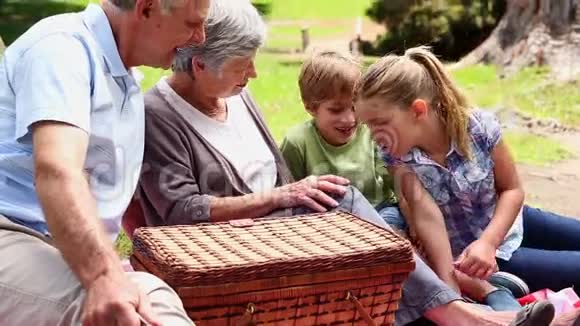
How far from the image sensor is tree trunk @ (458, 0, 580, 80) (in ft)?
20.2

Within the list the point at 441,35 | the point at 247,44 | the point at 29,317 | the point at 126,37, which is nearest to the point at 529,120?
the point at 441,35

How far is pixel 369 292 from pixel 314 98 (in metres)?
0.81

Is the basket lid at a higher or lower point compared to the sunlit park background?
higher

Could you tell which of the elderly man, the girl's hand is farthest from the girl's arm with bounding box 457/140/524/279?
the elderly man

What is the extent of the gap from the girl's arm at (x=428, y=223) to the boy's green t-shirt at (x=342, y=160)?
145 mm

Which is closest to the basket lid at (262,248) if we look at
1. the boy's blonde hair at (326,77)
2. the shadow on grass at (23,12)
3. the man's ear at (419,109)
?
the man's ear at (419,109)

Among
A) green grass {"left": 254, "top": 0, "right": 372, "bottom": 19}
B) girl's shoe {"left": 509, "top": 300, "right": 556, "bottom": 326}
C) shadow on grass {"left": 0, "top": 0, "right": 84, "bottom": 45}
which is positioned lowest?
green grass {"left": 254, "top": 0, "right": 372, "bottom": 19}

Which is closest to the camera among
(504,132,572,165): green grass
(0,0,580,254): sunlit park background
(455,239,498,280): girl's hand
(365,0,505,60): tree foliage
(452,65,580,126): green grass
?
(455,239,498,280): girl's hand

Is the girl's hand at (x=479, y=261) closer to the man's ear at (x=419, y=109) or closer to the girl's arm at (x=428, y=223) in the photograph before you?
the girl's arm at (x=428, y=223)

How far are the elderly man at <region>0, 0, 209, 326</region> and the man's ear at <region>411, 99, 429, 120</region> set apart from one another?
76 cm

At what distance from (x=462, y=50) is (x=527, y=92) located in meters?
0.73

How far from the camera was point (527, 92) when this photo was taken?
600 cm

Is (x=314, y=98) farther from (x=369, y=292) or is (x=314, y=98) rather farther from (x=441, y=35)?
(x=441, y=35)

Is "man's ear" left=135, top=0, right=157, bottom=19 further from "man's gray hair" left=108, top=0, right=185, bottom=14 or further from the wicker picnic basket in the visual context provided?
the wicker picnic basket
